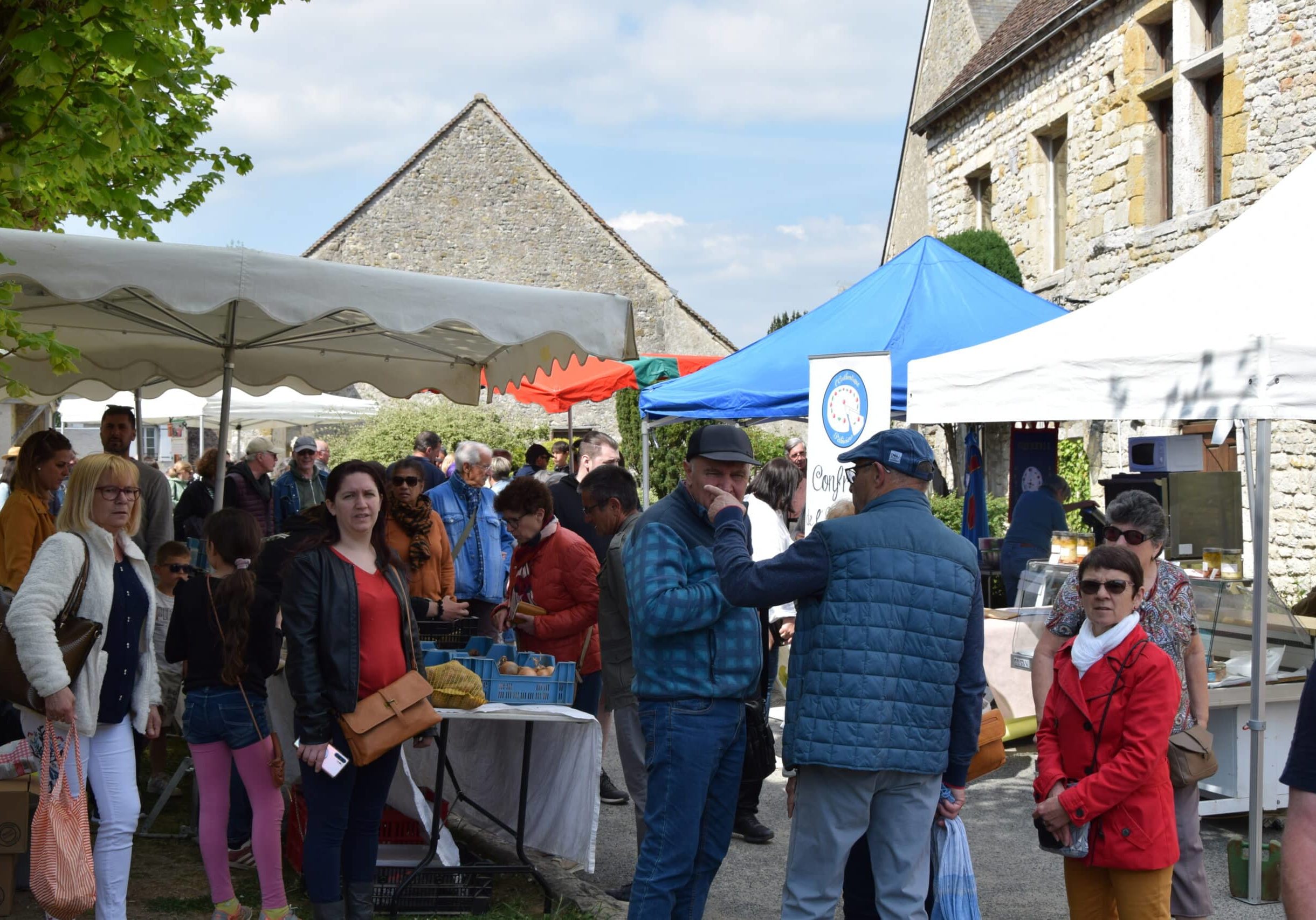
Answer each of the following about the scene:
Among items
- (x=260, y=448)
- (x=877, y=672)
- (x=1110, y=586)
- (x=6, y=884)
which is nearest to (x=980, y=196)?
(x=260, y=448)

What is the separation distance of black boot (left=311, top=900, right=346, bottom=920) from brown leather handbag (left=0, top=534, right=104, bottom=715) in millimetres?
1093

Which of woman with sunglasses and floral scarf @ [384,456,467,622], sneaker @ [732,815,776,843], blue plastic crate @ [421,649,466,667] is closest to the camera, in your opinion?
blue plastic crate @ [421,649,466,667]

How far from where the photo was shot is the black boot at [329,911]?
4.07 m

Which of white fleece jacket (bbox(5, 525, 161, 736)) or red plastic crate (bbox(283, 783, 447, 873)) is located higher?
white fleece jacket (bbox(5, 525, 161, 736))

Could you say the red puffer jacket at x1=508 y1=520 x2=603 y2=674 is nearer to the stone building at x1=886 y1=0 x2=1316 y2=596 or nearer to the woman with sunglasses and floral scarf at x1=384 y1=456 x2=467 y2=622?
the woman with sunglasses and floral scarf at x1=384 y1=456 x2=467 y2=622

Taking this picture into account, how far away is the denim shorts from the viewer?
431 cm

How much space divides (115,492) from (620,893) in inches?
98.7

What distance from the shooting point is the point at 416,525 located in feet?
20.3

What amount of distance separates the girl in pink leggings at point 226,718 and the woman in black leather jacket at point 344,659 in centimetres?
29

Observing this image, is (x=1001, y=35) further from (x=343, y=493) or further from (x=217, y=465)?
(x=343, y=493)

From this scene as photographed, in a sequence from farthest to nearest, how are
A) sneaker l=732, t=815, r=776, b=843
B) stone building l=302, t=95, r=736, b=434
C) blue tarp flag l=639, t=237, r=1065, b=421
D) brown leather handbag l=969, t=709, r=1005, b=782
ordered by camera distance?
stone building l=302, t=95, r=736, b=434
blue tarp flag l=639, t=237, r=1065, b=421
sneaker l=732, t=815, r=776, b=843
brown leather handbag l=969, t=709, r=1005, b=782

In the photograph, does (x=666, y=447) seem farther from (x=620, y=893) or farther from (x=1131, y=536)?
(x=1131, y=536)

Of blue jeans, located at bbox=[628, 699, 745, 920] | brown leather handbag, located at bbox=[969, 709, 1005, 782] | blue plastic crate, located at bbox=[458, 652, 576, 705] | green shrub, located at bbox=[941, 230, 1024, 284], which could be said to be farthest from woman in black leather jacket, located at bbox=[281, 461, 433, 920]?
green shrub, located at bbox=[941, 230, 1024, 284]

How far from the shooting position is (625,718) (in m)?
5.08
